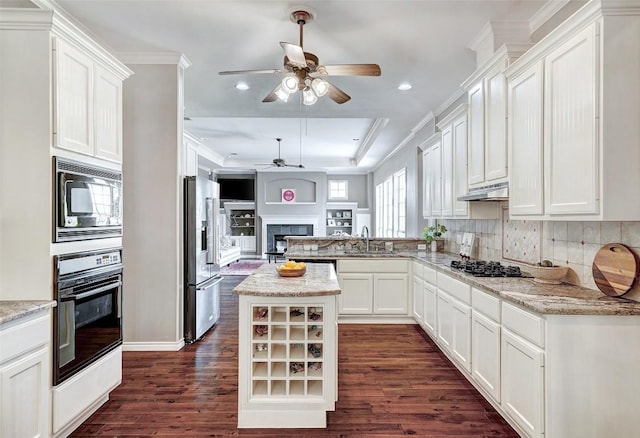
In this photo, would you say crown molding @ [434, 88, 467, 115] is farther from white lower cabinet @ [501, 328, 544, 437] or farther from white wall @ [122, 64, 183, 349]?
white wall @ [122, 64, 183, 349]

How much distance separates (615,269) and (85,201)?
3.26 metres

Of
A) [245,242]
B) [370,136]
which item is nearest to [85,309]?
[370,136]

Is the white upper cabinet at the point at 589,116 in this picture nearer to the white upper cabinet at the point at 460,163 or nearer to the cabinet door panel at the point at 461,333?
the cabinet door panel at the point at 461,333

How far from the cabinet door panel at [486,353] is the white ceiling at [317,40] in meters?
2.38

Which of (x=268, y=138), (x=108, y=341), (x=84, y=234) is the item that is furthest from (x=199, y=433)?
(x=268, y=138)

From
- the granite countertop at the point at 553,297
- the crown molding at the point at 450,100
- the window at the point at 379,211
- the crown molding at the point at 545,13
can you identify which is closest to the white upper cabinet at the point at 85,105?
the granite countertop at the point at 553,297

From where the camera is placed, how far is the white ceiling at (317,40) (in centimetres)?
278

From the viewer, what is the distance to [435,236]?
491 centimetres

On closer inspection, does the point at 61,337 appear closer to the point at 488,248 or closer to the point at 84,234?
the point at 84,234

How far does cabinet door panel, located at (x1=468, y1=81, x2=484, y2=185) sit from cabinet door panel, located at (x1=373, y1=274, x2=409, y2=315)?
1.68m

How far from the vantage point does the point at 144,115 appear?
369 centimetres

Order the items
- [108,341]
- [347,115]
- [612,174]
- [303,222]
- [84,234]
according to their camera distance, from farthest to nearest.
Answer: [303,222], [347,115], [108,341], [84,234], [612,174]

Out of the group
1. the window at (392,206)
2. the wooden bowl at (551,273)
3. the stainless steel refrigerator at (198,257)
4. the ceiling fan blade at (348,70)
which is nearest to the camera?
the wooden bowl at (551,273)

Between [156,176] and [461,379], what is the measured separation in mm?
3498
